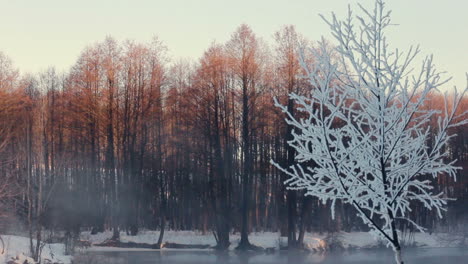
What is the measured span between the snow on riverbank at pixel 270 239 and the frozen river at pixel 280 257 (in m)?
1.74

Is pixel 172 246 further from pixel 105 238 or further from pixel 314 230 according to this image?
pixel 314 230

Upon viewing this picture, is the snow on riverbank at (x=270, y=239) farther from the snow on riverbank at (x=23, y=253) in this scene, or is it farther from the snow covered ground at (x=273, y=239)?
the snow on riverbank at (x=23, y=253)

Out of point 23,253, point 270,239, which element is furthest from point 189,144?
point 23,253

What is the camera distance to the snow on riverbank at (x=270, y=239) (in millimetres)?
37812

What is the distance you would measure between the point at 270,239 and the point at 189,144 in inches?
328

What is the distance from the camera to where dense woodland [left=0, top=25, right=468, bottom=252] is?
1539 inches

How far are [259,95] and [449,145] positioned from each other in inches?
653

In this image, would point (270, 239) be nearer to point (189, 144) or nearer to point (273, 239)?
point (273, 239)

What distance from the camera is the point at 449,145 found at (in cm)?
4734

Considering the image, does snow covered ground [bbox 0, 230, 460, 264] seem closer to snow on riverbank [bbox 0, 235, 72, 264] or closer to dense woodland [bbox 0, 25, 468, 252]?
dense woodland [bbox 0, 25, 468, 252]

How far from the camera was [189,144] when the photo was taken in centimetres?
4169

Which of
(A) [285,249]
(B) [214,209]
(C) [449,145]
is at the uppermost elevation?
(C) [449,145]

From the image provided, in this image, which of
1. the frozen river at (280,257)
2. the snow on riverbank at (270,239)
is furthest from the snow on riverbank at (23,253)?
the snow on riverbank at (270,239)

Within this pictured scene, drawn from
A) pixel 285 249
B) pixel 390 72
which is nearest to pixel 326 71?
pixel 390 72
